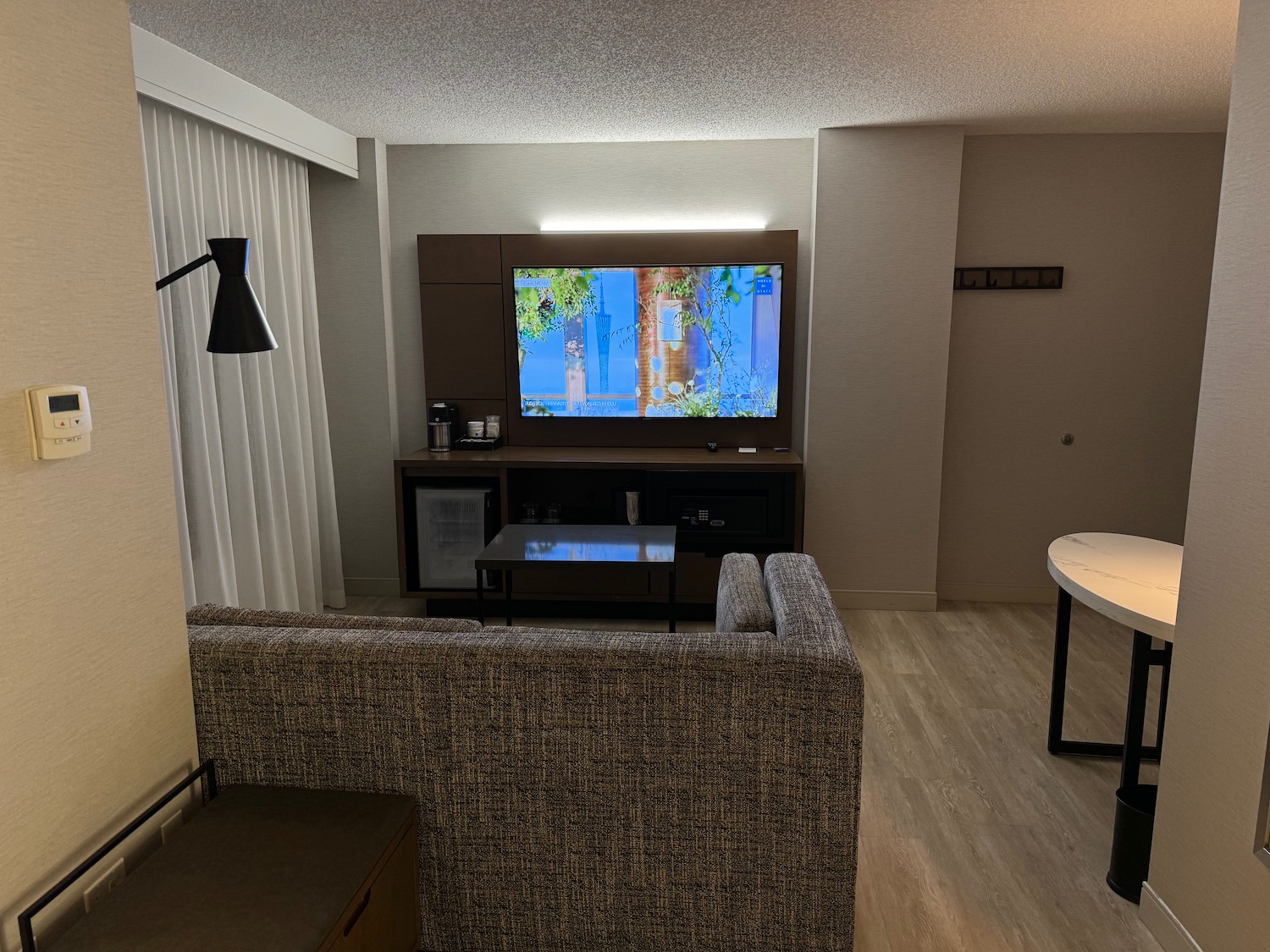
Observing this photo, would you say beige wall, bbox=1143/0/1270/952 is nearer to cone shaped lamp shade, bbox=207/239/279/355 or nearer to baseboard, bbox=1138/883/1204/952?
baseboard, bbox=1138/883/1204/952

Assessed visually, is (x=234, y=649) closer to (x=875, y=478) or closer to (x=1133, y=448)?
(x=875, y=478)

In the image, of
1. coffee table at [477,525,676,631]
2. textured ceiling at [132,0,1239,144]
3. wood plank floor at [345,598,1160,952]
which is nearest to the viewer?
wood plank floor at [345,598,1160,952]

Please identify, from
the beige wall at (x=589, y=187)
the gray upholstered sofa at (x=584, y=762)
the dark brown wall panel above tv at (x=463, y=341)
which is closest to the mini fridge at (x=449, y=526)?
the dark brown wall panel above tv at (x=463, y=341)

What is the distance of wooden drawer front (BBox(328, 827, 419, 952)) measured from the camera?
1.50m

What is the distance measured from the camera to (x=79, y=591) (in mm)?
1490

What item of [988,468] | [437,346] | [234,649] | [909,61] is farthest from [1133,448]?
[234,649]

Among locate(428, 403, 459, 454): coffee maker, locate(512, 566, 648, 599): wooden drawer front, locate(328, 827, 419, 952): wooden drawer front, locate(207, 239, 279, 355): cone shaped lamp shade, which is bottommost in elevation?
locate(512, 566, 648, 599): wooden drawer front

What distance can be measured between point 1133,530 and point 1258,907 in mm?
3212

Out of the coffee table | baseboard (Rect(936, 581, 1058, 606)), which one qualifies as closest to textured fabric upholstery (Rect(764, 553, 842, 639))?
the coffee table

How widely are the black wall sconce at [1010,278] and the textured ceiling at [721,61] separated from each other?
672 mm

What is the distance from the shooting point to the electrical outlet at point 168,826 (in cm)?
174

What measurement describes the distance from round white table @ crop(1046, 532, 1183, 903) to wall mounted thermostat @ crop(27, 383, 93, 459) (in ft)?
7.73

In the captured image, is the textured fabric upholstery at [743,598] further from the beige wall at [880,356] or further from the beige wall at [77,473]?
the beige wall at [880,356]

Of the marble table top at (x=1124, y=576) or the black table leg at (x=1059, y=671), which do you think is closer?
the marble table top at (x=1124, y=576)
